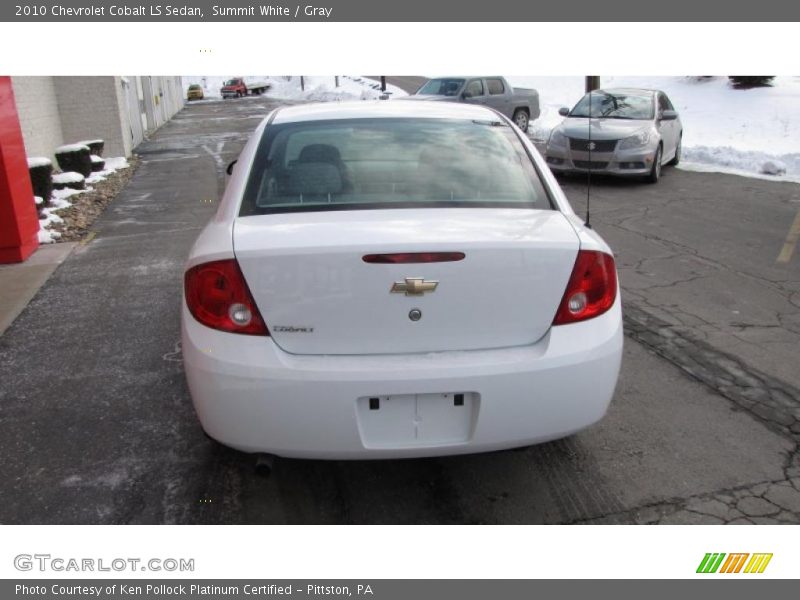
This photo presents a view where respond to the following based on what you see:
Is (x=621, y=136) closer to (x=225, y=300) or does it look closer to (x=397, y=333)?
(x=397, y=333)

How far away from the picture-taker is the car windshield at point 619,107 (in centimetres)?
1148

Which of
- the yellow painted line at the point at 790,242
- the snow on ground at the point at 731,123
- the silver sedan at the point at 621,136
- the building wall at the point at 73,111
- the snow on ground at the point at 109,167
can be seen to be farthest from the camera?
the snow on ground at the point at 109,167

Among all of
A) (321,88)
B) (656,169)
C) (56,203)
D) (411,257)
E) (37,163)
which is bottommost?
(321,88)

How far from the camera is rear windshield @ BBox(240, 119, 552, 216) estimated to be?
2990 millimetres

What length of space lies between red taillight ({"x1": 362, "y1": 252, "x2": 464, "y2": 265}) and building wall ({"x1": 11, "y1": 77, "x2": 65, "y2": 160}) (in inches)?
426

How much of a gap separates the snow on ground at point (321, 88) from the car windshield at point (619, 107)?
24.6m

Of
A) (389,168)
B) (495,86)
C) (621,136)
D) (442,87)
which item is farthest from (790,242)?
(495,86)

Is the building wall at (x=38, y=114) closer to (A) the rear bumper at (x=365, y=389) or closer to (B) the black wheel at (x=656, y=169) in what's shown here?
(B) the black wheel at (x=656, y=169)

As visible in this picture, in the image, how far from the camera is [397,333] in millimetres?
2541

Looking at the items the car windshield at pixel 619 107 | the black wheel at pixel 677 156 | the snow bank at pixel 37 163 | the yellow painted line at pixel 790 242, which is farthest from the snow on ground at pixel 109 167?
the yellow painted line at pixel 790 242

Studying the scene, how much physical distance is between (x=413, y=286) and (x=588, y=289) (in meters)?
0.72

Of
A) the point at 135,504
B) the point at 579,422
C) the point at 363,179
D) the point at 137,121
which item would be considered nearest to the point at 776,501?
the point at 579,422

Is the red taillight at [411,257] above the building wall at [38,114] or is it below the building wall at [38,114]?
above

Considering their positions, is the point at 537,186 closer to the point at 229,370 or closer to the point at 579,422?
the point at 579,422
